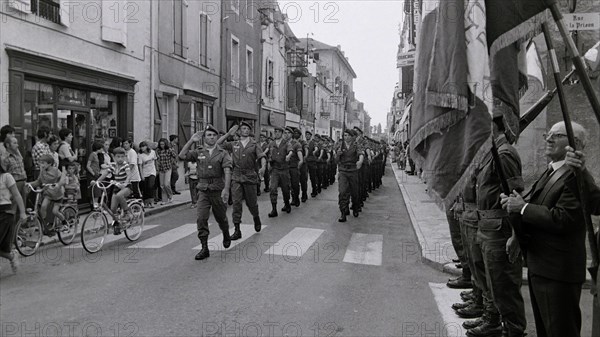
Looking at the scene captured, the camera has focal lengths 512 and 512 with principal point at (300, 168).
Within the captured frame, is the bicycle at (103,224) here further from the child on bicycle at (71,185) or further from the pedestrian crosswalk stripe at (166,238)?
the child on bicycle at (71,185)

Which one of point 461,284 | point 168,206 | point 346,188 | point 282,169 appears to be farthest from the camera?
point 168,206

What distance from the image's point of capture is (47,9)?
1094 cm

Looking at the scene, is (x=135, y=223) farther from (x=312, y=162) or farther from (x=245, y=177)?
(x=312, y=162)

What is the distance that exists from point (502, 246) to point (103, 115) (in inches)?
472

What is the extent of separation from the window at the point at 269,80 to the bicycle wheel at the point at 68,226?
2133cm

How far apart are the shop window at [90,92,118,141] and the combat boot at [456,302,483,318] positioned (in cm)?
1064

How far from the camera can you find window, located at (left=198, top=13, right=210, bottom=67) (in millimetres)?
19859

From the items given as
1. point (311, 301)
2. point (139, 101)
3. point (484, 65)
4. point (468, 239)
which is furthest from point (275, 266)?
point (139, 101)

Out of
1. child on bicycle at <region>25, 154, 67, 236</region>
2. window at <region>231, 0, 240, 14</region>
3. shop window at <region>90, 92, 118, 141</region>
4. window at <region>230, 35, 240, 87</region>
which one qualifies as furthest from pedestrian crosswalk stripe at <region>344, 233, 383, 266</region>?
window at <region>231, 0, 240, 14</region>

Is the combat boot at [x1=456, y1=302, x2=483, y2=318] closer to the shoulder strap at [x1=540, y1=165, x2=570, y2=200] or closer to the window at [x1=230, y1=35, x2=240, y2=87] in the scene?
the shoulder strap at [x1=540, y1=165, x2=570, y2=200]

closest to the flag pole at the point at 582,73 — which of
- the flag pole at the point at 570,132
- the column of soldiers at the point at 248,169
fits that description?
the flag pole at the point at 570,132

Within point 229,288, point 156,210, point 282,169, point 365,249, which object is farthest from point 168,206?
point 229,288

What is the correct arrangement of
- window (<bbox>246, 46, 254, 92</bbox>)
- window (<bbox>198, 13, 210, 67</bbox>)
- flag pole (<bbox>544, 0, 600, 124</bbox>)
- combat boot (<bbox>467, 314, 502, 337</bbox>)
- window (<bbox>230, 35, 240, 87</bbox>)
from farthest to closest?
window (<bbox>246, 46, 254, 92</bbox>), window (<bbox>230, 35, 240, 87</bbox>), window (<bbox>198, 13, 210, 67</bbox>), combat boot (<bbox>467, 314, 502, 337</bbox>), flag pole (<bbox>544, 0, 600, 124</bbox>)

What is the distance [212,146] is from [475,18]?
5495mm
